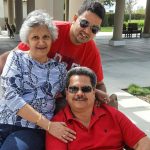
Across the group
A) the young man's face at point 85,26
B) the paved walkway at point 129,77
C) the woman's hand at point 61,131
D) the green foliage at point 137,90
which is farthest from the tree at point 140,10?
the woman's hand at point 61,131

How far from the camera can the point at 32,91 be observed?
2545mm

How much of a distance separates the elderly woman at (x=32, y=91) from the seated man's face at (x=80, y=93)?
164 mm

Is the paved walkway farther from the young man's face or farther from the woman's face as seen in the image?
the woman's face

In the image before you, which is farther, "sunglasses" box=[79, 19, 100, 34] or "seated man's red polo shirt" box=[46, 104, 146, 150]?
"sunglasses" box=[79, 19, 100, 34]

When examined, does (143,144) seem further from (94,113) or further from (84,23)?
(84,23)

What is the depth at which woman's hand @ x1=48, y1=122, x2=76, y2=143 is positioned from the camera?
240cm

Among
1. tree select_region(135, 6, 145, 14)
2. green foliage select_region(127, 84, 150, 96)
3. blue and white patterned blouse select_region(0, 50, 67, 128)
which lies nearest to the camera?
blue and white patterned blouse select_region(0, 50, 67, 128)

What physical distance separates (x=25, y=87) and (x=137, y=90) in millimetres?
5399

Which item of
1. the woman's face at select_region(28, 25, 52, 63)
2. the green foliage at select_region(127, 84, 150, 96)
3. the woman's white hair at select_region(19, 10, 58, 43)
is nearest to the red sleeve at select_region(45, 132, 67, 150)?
the woman's face at select_region(28, 25, 52, 63)

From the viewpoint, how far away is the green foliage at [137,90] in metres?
7.54

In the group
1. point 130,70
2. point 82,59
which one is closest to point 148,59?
point 130,70

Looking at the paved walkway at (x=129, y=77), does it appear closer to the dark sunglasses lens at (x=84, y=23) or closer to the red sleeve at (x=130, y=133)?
the red sleeve at (x=130, y=133)

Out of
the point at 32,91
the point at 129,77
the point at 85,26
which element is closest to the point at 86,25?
the point at 85,26

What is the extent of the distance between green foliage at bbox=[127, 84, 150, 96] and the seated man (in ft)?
16.4
